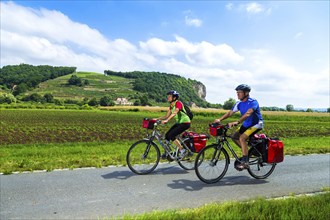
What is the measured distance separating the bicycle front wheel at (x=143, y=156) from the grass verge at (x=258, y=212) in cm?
325

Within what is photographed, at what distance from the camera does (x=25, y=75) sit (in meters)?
162

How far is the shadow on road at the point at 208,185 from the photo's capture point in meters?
6.45

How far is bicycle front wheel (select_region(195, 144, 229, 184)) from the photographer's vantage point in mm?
6781

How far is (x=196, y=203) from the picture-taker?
17.6ft

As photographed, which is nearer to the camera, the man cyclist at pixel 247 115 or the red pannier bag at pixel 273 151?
the man cyclist at pixel 247 115

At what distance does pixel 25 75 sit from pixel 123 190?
175 m

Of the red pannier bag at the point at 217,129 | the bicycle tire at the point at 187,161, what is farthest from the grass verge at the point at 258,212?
the bicycle tire at the point at 187,161

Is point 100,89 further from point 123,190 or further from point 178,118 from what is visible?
point 123,190

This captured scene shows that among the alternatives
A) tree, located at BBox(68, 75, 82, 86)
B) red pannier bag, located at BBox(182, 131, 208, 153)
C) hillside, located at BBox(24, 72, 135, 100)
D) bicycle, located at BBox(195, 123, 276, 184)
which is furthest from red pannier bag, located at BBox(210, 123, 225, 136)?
tree, located at BBox(68, 75, 82, 86)

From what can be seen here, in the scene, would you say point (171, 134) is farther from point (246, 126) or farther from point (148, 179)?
point (246, 126)

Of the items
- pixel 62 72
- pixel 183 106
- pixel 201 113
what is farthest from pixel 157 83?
pixel 183 106

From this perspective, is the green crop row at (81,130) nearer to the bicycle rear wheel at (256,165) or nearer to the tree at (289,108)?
the bicycle rear wheel at (256,165)

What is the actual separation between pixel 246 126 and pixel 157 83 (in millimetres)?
182040

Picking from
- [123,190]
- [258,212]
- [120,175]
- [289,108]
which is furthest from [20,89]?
[258,212]
